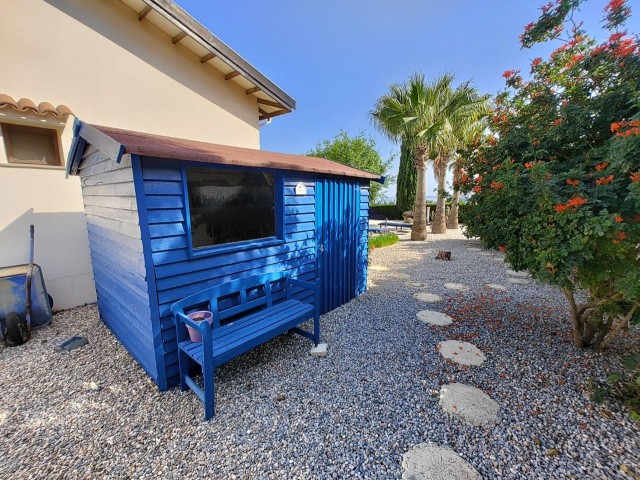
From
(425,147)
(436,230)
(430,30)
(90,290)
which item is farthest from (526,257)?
(436,230)

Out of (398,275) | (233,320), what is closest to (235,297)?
(233,320)

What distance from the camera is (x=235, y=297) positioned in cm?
303

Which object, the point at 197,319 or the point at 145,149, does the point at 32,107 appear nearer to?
the point at 145,149

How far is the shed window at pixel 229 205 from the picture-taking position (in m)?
2.70

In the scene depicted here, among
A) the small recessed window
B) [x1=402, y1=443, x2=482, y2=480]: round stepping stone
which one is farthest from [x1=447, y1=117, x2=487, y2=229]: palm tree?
the small recessed window

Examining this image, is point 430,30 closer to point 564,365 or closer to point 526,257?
point 526,257

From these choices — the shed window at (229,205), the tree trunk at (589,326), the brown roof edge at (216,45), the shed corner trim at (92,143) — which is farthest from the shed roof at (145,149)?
the tree trunk at (589,326)

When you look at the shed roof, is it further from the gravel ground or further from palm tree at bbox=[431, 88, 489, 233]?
palm tree at bbox=[431, 88, 489, 233]

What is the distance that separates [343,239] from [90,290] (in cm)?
479

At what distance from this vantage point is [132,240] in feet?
8.05

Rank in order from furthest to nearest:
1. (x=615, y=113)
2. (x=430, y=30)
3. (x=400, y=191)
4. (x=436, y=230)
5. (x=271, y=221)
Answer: (x=400, y=191)
(x=436, y=230)
(x=430, y=30)
(x=271, y=221)
(x=615, y=113)

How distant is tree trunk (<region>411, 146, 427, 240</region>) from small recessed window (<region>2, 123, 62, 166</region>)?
9.85 m

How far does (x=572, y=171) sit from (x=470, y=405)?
2127 millimetres

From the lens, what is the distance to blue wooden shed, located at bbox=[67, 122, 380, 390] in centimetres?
229
